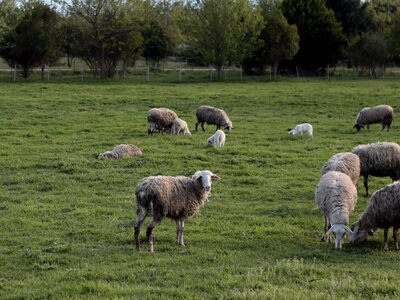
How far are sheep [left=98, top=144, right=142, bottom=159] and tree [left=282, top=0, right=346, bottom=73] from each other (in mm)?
48251

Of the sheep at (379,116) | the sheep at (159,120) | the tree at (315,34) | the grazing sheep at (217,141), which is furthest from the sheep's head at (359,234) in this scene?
the tree at (315,34)

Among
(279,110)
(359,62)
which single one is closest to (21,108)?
(279,110)

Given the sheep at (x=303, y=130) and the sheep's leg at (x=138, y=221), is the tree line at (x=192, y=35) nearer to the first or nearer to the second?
the sheep at (x=303, y=130)

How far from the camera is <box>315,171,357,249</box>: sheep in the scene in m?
10.6

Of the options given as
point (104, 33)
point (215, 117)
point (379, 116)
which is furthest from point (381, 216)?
point (104, 33)

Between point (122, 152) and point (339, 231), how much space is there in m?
9.60

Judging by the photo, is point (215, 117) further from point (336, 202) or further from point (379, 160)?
point (336, 202)

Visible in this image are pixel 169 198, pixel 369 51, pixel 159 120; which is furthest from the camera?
pixel 369 51

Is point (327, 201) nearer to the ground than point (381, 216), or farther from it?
farther from it

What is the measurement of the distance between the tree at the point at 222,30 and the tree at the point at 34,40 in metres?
13.0

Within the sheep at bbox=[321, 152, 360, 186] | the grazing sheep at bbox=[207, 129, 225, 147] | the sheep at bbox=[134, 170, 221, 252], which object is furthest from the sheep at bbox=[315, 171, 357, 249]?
the grazing sheep at bbox=[207, 129, 225, 147]

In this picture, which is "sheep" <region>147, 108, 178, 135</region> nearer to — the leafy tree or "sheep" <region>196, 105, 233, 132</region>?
"sheep" <region>196, 105, 233, 132</region>

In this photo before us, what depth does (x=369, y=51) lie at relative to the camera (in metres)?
61.8

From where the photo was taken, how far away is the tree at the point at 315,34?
63938 millimetres
